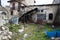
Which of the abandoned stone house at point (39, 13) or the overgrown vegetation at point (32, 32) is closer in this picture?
the overgrown vegetation at point (32, 32)

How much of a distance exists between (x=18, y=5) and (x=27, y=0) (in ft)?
4.11

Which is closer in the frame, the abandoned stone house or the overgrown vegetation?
the overgrown vegetation

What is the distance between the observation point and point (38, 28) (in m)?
23.0

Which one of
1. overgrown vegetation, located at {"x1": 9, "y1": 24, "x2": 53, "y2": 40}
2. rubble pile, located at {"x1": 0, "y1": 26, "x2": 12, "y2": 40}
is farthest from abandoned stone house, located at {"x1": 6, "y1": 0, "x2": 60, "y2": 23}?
rubble pile, located at {"x1": 0, "y1": 26, "x2": 12, "y2": 40}

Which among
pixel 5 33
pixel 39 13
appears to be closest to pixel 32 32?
pixel 5 33

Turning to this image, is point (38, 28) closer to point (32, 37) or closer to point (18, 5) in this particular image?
point (32, 37)

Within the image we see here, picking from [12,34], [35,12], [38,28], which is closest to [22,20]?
[35,12]

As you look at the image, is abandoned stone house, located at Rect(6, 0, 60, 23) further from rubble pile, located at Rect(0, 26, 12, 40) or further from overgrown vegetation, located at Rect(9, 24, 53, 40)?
rubble pile, located at Rect(0, 26, 12, 40)

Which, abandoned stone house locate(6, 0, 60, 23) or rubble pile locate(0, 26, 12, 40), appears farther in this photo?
abandoned stone house locate(6, 0, 60, 23)

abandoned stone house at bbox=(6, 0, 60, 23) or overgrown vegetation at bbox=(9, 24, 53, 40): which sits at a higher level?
abandoned stone house at bbox=(6, 0, 60, 23)

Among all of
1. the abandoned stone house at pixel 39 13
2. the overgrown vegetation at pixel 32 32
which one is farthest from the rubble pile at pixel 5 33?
the abandoned stone house at pixel 39 13

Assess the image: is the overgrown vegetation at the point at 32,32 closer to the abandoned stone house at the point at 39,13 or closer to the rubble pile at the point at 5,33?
the rubble pile at the point at 5,33

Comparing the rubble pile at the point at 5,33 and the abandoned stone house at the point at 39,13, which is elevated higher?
the abandoned stone house at the point at 39,13

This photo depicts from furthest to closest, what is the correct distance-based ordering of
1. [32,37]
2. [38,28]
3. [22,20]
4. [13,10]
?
[13,10] → [22,20] → [38,28] → [32,37]
